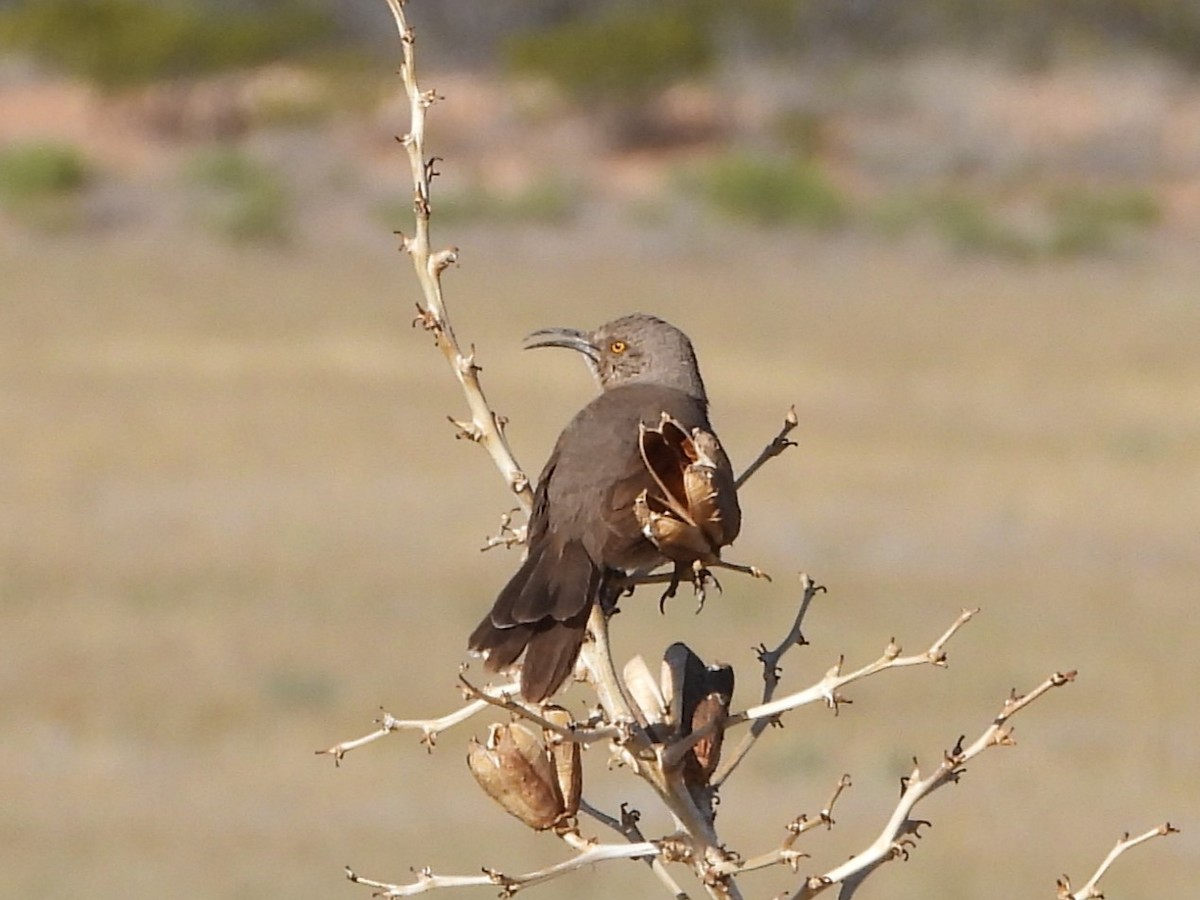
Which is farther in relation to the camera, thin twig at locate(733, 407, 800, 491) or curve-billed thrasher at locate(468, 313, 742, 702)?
thin twig at locate(733, 407, 800, 491)

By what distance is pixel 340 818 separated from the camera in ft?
54.2

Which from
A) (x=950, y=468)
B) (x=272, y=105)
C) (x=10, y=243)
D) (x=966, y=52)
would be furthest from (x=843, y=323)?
(x=966, y=52)

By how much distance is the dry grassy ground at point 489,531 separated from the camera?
16.7 meters

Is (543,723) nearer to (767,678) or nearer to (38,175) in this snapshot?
(767,678)

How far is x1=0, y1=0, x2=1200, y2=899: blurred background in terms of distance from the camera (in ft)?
57.1

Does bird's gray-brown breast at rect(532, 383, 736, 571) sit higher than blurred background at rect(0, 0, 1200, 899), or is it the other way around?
blurred background at rect(0, 0, 1200, 899)

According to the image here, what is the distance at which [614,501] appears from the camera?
412 cm

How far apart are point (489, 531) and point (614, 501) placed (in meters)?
21.8

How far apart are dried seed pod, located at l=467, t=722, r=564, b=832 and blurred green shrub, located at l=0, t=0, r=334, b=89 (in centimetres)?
5215

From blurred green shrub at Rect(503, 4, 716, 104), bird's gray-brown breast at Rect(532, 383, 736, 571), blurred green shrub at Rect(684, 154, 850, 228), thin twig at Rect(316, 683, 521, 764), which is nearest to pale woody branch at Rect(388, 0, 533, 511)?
thin twig at Rect(316, 683, 521, 764)

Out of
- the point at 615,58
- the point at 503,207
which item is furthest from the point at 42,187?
the point at 615,58

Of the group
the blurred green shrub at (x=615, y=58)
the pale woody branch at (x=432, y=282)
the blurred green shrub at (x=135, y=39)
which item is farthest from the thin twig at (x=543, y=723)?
the blurred green shrub at (x=615, y=58)

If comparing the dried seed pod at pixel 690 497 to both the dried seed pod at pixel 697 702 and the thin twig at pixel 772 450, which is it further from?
the dried seed pod at pixel 697 702

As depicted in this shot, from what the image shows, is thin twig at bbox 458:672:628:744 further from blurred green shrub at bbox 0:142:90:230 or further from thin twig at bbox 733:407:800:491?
blurred green shrub at bbox 0:142:90:230
